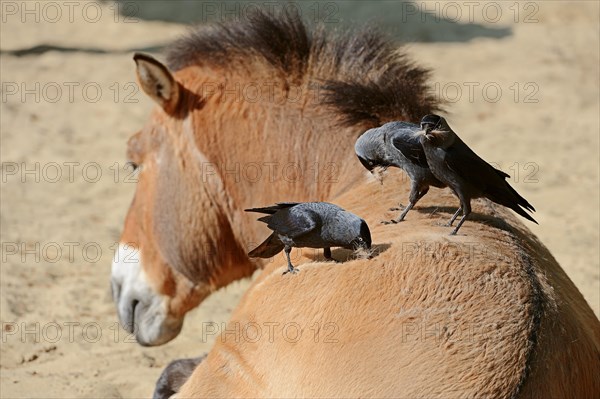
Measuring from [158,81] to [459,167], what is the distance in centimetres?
195

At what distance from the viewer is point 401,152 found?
3.10 metres

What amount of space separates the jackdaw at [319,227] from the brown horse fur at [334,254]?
0.13 metres

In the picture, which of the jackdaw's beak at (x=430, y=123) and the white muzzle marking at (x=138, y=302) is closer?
the jackdaw's beak at (x=430, y=123)

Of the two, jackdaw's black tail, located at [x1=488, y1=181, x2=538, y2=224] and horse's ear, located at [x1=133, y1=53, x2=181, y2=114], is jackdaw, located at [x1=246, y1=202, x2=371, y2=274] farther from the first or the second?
horse's ear, located at [x1=133, y1=53, x2=181, y2=114]

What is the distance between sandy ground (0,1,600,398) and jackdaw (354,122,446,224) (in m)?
1.37

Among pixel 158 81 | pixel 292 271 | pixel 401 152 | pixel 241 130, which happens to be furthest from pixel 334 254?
pixel 158 81

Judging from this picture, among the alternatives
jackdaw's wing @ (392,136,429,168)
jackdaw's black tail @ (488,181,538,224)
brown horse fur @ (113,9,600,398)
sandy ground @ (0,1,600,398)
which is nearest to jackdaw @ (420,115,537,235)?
jackdaw's black tail @ (488,181,538,224)

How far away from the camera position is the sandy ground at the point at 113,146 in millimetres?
5676

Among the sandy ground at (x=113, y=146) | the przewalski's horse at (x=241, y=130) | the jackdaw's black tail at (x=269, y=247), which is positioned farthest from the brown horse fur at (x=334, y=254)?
the sandy ground at (x=113, y=146)

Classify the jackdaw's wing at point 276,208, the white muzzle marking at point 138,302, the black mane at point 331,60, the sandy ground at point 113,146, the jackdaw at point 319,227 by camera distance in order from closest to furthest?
the jackdaw at point 319,227 < the jackdaw's wing at point 276,208 < the black mane at point 331,60 < the white muzzle marking at point 138,302 < the sandy ground at point 113,146

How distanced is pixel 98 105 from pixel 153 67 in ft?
20.0

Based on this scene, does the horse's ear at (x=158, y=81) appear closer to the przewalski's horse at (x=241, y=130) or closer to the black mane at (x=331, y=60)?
the przewalski's horse at (x=241, y=130)

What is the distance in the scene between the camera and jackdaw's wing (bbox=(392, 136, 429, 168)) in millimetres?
3039

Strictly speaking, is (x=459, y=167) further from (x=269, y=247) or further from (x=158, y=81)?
(x=158, y=81)
